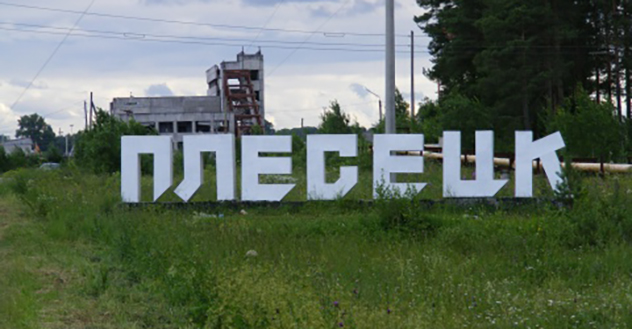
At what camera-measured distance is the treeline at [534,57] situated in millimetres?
46656

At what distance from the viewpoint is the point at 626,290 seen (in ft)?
33.0

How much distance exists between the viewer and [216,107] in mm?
109250

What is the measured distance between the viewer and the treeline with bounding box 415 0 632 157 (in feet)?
153

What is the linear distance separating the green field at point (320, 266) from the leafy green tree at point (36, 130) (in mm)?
162860

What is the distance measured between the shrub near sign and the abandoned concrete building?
261 feet

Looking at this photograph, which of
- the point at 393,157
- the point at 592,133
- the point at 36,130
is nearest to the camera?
the point at 393,157

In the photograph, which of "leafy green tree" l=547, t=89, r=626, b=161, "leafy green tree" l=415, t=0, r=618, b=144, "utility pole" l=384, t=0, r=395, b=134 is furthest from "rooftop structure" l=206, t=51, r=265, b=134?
"utility pole" l=384, t=0, r=395, b=134

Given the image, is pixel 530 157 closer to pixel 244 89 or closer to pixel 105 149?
pixel 105 149

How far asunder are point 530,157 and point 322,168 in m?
4.99

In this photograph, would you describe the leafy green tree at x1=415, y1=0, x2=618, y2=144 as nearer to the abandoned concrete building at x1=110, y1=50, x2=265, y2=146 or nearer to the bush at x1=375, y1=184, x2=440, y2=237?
the bush at x1=375, y1=184, x2=440, y2=237

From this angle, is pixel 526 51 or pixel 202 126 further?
pixel 202 126

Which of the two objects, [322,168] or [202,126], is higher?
[202,126]

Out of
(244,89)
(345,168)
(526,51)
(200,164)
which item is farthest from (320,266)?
(244,89)

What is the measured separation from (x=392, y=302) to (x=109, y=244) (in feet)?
25.0
